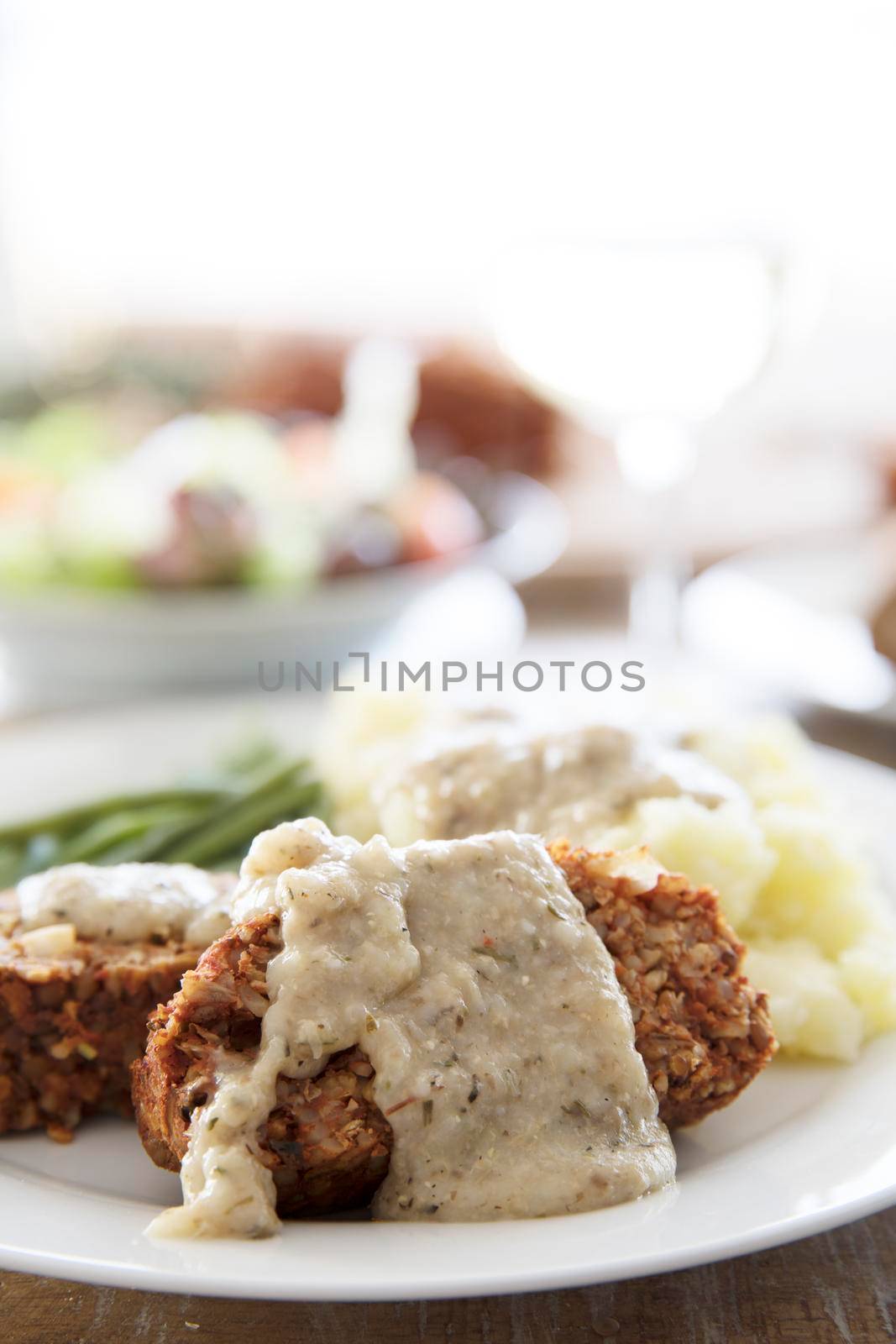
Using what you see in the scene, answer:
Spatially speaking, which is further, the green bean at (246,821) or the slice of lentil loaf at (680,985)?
the green bean at (246,821)

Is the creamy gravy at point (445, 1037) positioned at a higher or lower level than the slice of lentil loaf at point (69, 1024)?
higher

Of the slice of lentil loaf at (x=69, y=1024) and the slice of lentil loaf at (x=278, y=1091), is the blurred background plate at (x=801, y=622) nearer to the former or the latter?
the slice of lentil loaf at (x=69, y=1024)

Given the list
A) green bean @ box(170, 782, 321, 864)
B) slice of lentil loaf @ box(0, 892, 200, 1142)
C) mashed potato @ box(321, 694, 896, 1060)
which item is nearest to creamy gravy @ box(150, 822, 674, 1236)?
slice of lentil loaf @ box(0, 892, 200, 1142)

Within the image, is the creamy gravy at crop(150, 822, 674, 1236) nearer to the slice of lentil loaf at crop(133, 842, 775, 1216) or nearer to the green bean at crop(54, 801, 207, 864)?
the slice of lentil loaf at crop(133, 842, 775, 1216)

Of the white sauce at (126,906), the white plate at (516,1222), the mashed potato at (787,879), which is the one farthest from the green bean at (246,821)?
the white plate at (516,1222)

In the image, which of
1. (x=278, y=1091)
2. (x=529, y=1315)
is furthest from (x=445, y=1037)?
(x=529, y=1315)

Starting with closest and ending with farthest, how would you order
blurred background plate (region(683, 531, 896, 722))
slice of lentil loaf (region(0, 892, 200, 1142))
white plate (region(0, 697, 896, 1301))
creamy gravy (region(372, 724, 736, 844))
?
1. white plate (region(0, 697, 896, 1301))
2. slice of lentil loaf (region(0, 892, 200, 1142))
3. creamy gravy (region(372, 724, 736, 844))
4. blurred background plate (region(683, 531, 896, 722))

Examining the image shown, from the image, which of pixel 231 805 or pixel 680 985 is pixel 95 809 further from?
pixel 680 985
